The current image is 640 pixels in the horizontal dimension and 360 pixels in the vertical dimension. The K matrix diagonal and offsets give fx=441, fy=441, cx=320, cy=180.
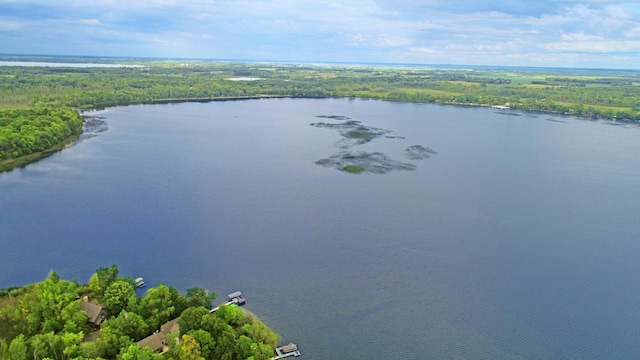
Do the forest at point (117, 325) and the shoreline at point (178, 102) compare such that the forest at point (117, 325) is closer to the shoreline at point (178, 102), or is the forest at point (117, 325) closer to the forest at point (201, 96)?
the shoreline at point (178, 102)

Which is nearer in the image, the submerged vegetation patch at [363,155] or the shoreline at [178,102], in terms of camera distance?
the shoreline at [178,102]

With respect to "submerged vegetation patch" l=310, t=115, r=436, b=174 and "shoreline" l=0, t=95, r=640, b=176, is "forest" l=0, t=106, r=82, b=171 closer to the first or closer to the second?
"shoreline" l=0, t=95, r=640, b=176

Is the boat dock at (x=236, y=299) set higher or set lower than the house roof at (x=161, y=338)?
lower

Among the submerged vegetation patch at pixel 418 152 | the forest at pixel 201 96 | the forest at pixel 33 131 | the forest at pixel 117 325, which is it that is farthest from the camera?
the forest at pixel 201 96

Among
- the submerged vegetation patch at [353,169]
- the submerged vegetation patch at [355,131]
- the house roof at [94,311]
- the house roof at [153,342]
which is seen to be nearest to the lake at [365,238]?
the submerged vegetation patch at [353,169]

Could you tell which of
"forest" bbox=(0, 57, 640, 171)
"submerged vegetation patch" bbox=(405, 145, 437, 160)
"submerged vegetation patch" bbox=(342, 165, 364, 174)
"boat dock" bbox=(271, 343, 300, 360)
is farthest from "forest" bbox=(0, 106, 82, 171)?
"submerged vegetation patch" bbox=(405, 145, 437, 160)

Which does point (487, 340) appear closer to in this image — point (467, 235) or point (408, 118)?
point (467, 235)
